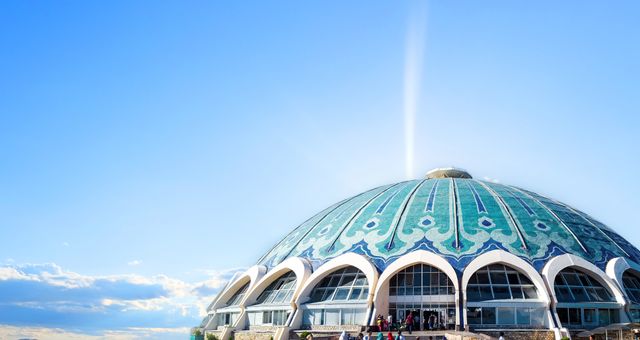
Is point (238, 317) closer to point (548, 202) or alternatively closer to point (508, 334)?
point (508, 334)

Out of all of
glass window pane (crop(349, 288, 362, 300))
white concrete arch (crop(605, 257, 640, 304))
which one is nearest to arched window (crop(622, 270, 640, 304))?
white concrete arch (crop(605, 257, 640, 304))

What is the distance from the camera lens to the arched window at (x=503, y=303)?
32.2 meters

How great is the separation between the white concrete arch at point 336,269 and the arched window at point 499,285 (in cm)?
522

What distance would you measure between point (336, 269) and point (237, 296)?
8.29 meters

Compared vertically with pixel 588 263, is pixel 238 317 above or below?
below

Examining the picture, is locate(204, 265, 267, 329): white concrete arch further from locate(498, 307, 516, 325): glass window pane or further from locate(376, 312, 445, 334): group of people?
locate(498, 307, 516, 325): glass window pane

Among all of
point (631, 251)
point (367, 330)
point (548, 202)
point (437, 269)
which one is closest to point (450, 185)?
point (548, 202)

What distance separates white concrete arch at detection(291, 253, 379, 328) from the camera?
3384 centimetres

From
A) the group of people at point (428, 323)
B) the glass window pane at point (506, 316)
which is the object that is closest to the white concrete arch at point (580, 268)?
the glass window pane at point (506, 316)

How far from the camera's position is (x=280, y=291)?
37219 millimetres

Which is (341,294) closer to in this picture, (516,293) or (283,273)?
(283,273)

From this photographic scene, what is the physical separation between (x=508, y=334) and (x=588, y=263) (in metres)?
7.27

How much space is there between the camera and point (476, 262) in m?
33.5

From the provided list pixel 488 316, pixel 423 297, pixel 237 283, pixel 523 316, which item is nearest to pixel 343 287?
pixel 423 297
